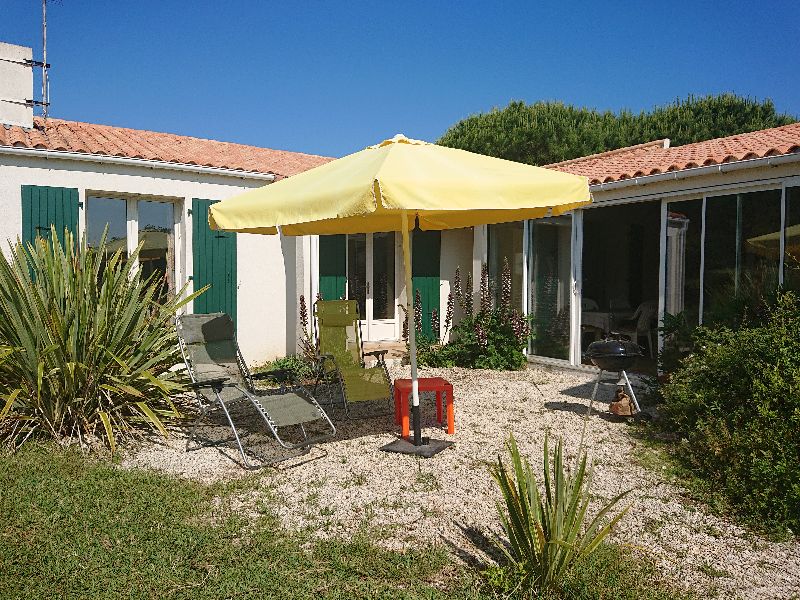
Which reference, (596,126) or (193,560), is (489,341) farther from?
(596,126)

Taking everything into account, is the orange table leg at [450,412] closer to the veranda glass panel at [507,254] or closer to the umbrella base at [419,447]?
the umbrella base at [419,447]

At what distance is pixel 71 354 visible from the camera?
5594 mm

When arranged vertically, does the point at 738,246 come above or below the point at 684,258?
above

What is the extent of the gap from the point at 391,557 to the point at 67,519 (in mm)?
2129

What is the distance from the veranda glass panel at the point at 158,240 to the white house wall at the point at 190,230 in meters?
0.14

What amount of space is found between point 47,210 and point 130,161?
1.28 m

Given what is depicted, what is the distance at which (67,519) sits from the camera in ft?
12.7

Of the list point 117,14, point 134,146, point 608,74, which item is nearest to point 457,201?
point 134,146

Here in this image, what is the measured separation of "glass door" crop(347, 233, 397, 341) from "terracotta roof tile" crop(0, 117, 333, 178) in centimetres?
195

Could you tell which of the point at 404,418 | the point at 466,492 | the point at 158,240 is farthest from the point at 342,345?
the point at 158,240

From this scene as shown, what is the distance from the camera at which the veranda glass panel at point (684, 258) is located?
7977 mm

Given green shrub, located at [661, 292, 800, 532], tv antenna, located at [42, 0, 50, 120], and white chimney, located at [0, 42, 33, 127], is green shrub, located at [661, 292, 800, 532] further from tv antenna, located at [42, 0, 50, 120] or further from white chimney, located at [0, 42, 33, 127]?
tv antenna, located at [42, 0, 50, 120]

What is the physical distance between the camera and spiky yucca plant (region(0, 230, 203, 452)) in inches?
218

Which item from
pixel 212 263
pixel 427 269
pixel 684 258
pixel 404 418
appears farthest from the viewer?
pixel 427 269
